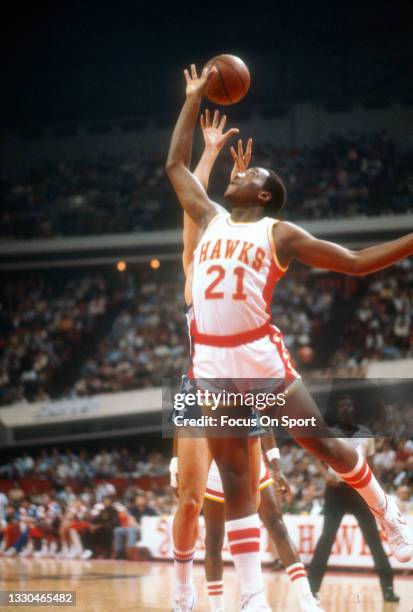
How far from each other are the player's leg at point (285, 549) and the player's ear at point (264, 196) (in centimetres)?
232

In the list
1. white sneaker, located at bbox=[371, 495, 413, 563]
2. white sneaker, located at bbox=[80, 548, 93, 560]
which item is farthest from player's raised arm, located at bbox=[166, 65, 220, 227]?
white sneaker, located at bbox=[80, 548, 93, 560]

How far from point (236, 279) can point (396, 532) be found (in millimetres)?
1622

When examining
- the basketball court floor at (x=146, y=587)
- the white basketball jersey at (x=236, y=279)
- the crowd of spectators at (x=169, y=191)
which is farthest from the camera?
the crowd of spectators at (x=169, y=191)

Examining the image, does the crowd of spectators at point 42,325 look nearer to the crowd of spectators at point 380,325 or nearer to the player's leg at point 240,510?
the crowd of spectators at point 380,325

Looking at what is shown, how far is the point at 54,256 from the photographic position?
23.7 meters

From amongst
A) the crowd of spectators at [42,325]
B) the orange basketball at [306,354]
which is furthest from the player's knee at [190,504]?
the crowd of spectators at [42,325]

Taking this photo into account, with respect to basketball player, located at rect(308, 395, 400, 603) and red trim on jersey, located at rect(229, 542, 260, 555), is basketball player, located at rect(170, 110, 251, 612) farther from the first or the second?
basketball player, located at rect(308, 395, 400, 603)

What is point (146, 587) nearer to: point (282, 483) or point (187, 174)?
point (282, 483)

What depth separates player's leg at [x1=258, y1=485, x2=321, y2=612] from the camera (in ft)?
18.8

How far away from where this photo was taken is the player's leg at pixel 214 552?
5.88m

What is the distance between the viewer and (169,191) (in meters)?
24.3

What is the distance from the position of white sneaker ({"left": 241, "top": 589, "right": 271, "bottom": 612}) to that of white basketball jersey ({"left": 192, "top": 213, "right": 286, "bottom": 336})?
124 centimetres

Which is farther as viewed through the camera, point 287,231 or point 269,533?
point 269,533

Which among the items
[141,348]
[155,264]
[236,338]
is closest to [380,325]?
[141,348]
